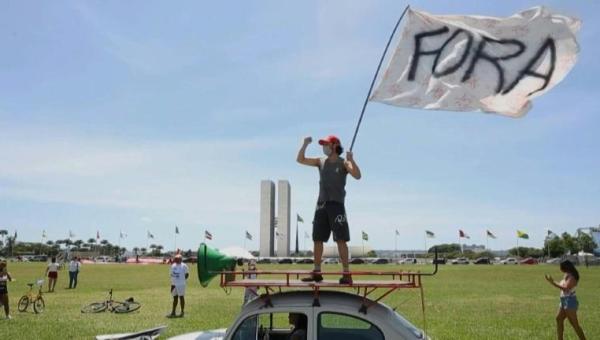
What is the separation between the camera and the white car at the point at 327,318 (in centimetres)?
488

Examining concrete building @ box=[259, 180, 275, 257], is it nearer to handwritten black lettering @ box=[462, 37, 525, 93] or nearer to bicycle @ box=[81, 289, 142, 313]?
bicycle @ box=[81, 289, 142, 313]

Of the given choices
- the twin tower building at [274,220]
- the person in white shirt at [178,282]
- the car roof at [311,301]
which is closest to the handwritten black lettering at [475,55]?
the car roof at [311,301]

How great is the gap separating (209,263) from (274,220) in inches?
4798

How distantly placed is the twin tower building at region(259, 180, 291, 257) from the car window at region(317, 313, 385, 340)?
385 ft

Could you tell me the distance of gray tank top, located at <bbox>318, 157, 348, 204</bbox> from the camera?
599cm

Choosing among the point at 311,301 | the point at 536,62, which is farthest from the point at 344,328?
the point at 536,62

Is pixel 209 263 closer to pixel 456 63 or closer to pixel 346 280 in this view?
pixel 346 280

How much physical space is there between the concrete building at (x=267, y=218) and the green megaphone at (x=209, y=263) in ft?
383

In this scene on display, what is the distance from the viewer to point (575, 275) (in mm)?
11445

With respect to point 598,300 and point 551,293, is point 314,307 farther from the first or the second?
point 551,293

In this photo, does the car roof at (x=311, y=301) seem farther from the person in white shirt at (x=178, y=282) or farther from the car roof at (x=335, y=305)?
the person in white shirt at (x=178, y=282)

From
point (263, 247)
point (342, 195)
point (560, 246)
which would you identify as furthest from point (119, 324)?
point (560, 246)

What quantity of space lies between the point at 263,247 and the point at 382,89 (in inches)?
4815

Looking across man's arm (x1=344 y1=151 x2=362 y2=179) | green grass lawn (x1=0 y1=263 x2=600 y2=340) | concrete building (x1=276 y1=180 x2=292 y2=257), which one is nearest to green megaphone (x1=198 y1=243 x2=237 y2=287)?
man's arm (x1=344 y1=151 x2=362 y2=179)
